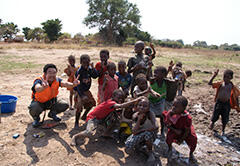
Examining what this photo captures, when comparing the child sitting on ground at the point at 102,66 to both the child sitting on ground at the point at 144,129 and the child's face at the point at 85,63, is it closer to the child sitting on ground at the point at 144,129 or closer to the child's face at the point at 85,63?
the child's face at the point at 85,63

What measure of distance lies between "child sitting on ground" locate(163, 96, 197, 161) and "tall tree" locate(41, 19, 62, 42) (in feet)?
105

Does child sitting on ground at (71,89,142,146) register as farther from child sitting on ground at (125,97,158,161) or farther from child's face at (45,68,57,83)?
child's face at (45,68,57,83)

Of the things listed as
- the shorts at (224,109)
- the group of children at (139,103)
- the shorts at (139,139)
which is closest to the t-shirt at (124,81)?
the group of children at (139,103)

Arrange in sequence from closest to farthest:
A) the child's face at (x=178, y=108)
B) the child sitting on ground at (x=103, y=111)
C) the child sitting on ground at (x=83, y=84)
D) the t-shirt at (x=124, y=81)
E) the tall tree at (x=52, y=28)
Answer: the child's face at (x=178, y=108) < the child sitting on ground at (x=103, y=111) < the child sitting on ground at (x=83, y=84) < the t-shirt at (x=124, y=81) < the tall tree at (x=52, y=28)

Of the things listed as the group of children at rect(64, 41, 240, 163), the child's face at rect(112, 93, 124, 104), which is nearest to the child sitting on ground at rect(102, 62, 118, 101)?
the group of children at rect(64, 41, 240, 163)

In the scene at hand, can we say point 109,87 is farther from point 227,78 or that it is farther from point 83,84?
point 227,78

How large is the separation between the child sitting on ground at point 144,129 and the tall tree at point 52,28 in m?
31.8

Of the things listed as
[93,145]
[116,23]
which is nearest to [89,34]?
[116,23]

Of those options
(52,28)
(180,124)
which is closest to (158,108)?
(180,124)

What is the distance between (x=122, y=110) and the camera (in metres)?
3.44

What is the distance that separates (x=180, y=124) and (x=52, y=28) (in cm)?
3227

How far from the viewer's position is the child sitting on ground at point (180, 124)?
2830mm

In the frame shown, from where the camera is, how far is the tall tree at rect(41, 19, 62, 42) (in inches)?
1221

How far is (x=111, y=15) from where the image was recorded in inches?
1383
